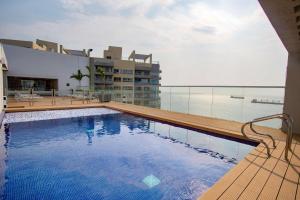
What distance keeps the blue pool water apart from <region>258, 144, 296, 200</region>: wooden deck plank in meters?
0.86

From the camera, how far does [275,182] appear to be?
7.86 feet

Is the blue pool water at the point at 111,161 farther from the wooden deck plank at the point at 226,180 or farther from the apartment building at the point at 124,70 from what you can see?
the apartment building at the point at 124,70

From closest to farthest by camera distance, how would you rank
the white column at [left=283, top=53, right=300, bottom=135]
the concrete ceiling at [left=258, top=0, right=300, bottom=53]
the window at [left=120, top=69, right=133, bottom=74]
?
the concrete ceiling at [left=258, top=0, right=300, bottom=53] → the white column at [left=283, top=53, right=300, bottom=135] → the window at [left=120, top=69, right=133, bottom=74]

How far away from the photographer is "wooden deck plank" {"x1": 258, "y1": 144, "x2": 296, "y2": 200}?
6.86ft

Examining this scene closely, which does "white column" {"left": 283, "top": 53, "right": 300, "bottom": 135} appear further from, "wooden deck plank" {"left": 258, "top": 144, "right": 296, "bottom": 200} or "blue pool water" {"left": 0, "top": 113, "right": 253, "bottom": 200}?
"wooden deck plank" {"left": 258, "top": 144, "right": 296, "bottom": 200}

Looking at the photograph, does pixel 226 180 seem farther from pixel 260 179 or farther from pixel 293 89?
pixel 293 89

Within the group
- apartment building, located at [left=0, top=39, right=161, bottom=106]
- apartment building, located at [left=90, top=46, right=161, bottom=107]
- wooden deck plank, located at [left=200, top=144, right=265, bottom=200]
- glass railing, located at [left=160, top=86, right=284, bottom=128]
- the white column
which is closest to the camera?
wooden deck plank, located at [left=200, top=144, right=265, bottom=200]

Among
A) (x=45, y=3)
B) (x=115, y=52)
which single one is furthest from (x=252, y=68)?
(x=115, y=52)

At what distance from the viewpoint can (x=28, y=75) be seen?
632 inches

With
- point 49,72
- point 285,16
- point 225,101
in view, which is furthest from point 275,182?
point 49,72

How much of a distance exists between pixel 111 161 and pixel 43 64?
15955 millimetres

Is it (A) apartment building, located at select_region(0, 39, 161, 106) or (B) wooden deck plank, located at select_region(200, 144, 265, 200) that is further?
(A) apartment building, located at select_region(0, 39, 161, 106)

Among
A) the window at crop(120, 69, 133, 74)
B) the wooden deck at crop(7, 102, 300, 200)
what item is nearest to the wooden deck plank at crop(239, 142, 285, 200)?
the wooden deck at crop(7, 102, 300, 200)

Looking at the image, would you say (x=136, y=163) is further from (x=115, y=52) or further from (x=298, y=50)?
(x=115, y=52)
